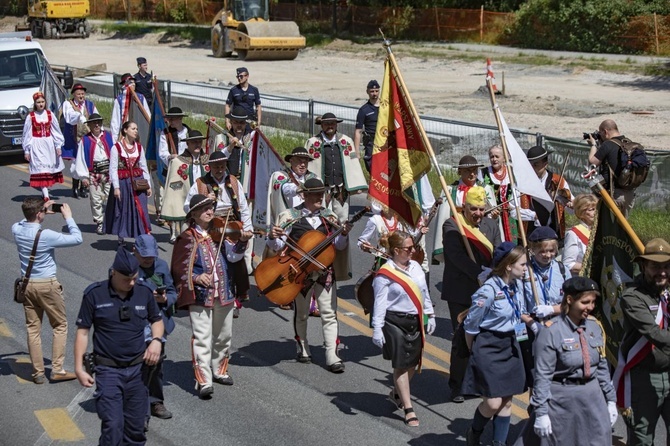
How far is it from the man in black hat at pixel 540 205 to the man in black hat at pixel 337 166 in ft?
9.92

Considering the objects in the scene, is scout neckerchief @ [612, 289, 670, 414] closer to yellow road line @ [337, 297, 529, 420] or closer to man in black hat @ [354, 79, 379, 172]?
yellow road line @ [337, 297, 529, 420]

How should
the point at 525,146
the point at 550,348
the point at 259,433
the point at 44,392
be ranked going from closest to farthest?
the point at 550,348 → the point at 259,433 → the point at 44,392 → the point at 525,146

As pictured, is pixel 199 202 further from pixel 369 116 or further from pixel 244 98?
pixel 244 98

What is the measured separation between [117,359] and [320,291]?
294 centimetres

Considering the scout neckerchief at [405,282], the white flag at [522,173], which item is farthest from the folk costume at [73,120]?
the white flag at [522,173]

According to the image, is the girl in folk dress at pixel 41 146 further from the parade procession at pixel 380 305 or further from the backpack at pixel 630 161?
the backpack at pixel 630 161

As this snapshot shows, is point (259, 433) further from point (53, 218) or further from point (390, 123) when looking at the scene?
point (53, 218)

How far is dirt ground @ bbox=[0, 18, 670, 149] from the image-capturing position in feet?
93.7

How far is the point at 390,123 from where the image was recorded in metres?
9.71

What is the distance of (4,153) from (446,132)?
9283mm

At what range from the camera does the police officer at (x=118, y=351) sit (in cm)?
729

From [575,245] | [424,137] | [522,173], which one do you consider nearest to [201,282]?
[424,137]

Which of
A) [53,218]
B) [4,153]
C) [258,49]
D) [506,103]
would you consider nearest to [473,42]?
[258,49]

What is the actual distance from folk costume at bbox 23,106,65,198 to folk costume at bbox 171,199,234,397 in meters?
8.53
